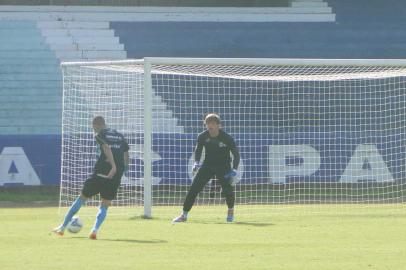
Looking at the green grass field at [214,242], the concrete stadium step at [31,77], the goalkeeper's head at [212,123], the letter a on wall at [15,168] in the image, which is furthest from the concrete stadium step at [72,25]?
the goalkeeper's head at [212,123]

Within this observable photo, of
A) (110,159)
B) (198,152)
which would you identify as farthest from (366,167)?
(110,159)

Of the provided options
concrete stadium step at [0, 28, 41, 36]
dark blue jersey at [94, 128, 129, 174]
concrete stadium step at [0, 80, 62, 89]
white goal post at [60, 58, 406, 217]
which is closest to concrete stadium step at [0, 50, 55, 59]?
concrete stadium step at [0, 28, 41, 36]

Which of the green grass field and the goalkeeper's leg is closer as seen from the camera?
the green grass field

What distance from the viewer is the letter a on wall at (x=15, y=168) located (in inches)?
1022

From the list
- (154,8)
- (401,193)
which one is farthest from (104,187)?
(154,8)

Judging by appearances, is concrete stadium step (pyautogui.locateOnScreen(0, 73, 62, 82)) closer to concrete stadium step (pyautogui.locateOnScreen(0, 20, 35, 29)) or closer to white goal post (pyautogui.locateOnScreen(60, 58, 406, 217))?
concrete stadium step (pyautogui.locateOnScreen(0, 20, 35, 29))

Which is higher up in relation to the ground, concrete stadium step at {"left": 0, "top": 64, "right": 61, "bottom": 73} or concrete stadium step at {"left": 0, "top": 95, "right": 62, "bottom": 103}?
concrete stadium step at {"left": 0, "top": 64, "right": 61, "bottom": 73}

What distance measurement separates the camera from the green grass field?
11802mm

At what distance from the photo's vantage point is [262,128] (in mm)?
25438

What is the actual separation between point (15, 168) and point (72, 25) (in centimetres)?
628

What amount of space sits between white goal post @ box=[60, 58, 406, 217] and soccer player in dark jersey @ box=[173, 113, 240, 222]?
3329 millimetres

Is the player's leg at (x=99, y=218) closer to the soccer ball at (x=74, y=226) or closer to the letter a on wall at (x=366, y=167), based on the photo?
the soccer ball at (x=74, y=226)

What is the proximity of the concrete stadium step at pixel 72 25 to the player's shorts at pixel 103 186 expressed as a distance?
1582 centimetres

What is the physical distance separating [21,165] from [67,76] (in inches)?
229
